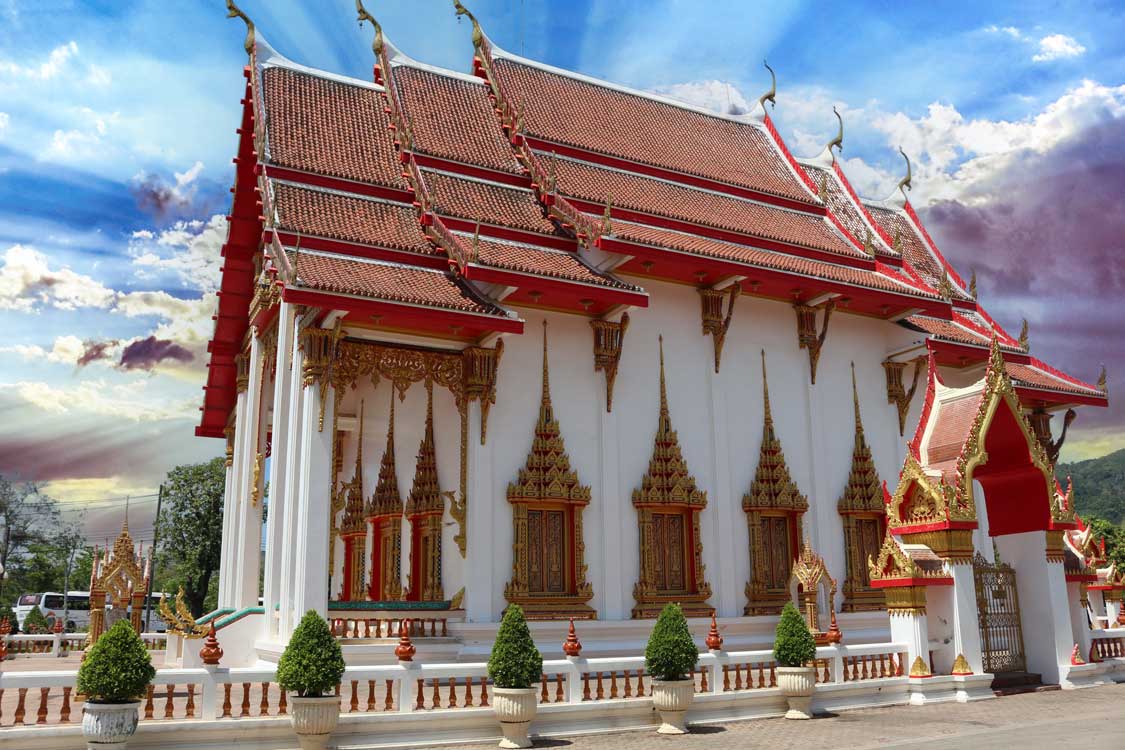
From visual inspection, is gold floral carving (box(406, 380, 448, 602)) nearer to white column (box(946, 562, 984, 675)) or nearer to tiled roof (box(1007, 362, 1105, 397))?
white column (box(946, 562, 984, 675))

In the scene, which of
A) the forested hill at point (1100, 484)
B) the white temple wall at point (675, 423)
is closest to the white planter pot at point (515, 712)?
the white temple wall at point (675, 423)

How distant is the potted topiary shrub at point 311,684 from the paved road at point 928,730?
1.50 m

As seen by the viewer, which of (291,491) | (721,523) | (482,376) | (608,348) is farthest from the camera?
(721,523)

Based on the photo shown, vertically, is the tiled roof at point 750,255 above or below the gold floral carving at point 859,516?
above

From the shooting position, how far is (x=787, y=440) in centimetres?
1630

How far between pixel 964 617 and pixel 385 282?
26.6 ft

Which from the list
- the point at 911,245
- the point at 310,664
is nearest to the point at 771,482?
the point at 911,245

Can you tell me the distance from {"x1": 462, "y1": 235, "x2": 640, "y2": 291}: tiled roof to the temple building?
0.24 ft

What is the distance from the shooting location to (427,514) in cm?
1426

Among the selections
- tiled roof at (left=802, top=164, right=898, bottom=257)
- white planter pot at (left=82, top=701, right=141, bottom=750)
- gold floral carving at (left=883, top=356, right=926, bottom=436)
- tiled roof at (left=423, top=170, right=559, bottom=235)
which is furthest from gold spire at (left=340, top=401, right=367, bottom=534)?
tiled roof at (left=802, top=164, right=898, bottom=257)

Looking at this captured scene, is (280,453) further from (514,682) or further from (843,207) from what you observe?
(843,207)

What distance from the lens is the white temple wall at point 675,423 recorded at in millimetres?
14109

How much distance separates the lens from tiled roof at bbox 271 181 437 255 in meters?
13.6

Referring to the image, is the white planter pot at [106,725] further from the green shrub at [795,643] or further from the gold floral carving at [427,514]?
the green shrub at [795,643]
